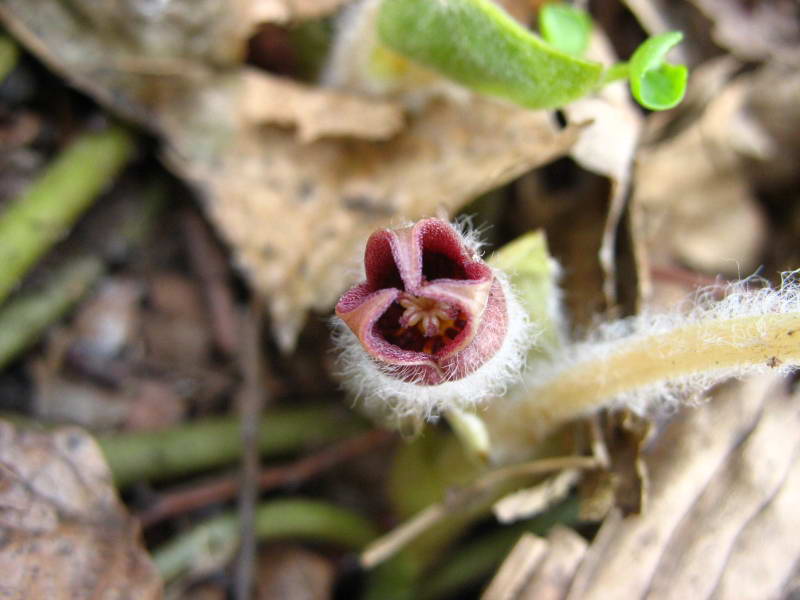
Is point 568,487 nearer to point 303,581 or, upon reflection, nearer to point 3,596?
point 303,581

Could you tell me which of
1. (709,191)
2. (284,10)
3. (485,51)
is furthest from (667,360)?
(284,10)

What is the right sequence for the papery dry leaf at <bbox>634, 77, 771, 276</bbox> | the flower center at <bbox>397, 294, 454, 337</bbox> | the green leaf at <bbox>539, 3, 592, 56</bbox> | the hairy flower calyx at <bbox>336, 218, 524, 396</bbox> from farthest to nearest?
the papery dry leaf at <bbox>634, 77, 771, 276</bbox> < the green leaf at <bbox>539, 3, 592, 56</bbox> < the flower center at <bbox>397, 294, 454, 337</bbox> < the hairy flower calyx at <bbox>336, 218, 524, 396</bbox>

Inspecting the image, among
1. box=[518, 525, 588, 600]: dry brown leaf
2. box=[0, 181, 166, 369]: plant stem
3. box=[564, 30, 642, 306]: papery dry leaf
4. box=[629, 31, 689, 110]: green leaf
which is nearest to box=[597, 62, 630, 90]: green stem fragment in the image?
box=[629, 31, 689, 110]: green leaf

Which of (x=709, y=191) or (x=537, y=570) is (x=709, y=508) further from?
(x=709, y=191)

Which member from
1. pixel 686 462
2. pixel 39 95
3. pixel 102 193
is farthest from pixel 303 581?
pixel 39 95

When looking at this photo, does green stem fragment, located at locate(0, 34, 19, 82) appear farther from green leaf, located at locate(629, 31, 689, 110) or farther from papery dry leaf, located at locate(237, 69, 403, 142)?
green leaf, located at locate(629, 31, 689, 110)

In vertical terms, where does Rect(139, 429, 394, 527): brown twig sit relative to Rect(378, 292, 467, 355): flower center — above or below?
below

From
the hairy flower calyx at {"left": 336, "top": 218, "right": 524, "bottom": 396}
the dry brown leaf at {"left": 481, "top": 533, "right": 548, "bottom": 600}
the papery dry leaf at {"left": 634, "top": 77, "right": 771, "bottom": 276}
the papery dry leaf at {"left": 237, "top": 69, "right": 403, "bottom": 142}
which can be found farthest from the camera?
the papery dry leaf at {"left": 634, "top": 77, "right": 771, "bottom": 276}

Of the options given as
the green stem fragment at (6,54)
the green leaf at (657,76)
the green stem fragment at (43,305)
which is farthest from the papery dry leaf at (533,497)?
the green stem fragment at (6,54)
